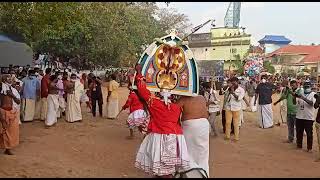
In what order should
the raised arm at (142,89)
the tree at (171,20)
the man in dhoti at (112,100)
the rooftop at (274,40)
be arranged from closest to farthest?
the raised arm at (142,89) < the man in dhoti at (112,100) < the tree at (171,20) < the rooftop at (274,40)

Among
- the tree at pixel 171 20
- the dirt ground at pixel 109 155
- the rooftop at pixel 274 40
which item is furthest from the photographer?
the rooftop at pixel 274 40

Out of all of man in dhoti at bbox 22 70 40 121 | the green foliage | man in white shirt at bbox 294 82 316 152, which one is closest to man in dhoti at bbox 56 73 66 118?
man in dhoti at bbox 22 70 40 121

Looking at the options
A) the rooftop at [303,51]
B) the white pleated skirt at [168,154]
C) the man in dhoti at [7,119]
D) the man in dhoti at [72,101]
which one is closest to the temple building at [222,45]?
the rooftop at [303,51]

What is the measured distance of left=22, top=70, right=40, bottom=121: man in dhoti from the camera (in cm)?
1310

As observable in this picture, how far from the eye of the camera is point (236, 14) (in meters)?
80.9

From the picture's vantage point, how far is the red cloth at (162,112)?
593 cm

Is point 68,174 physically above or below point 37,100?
below

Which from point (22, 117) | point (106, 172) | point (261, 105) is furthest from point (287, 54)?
point (106, 172)

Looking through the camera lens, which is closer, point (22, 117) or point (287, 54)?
point (22, 117)

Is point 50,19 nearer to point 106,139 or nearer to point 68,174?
point 106,139

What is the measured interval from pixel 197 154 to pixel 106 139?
5.29 meters

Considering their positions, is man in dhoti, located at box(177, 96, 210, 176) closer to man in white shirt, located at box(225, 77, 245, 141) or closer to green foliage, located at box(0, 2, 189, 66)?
green foliage, located at box(0, 2, 189, 66)

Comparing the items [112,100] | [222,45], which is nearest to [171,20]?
[222,45]

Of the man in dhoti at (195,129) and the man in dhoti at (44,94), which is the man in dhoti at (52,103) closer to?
the man in dhoti at (44,94)
